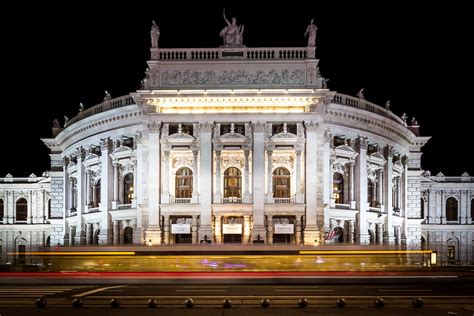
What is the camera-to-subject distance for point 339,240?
78188 mm

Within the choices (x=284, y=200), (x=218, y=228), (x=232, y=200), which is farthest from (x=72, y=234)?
(x=284, y=200)

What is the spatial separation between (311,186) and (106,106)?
22.5 m

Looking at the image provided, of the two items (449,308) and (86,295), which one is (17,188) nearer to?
(86,295)

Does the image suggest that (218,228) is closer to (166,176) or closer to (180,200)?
(180,200)

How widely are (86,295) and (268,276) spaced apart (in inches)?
449

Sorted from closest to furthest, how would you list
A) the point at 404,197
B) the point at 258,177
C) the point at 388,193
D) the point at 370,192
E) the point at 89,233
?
the point at 258,177 → the point at 370,192 → the point at 89,233 → the point at 388,193 → the point at 404,197

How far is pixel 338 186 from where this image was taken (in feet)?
261

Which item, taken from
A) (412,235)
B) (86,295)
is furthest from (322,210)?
(86,295)

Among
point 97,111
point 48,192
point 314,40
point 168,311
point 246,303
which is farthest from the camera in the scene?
point 48,192

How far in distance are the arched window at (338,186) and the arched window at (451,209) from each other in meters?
25.9

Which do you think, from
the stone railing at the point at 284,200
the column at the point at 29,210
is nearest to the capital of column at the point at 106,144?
the stone railing at the point at 284,200

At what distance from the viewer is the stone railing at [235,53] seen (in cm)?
7288

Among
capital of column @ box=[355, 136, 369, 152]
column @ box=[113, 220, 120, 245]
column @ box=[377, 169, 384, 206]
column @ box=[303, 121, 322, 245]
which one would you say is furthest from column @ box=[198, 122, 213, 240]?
column @ box=[377, 169, 384, 206]

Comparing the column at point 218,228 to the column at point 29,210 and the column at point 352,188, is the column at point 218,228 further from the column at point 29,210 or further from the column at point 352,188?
the column at point 29,210
